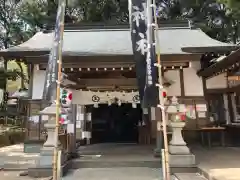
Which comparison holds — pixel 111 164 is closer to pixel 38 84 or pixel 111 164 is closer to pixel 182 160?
pixel 182 160

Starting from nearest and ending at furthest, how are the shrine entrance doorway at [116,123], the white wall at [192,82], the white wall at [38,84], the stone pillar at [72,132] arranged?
the stone pillar at [72,132] → the white wall at [38,84] → the white wall at [192,82] → the shrine entrance doorway at [116,123]

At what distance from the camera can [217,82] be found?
34.9 ft

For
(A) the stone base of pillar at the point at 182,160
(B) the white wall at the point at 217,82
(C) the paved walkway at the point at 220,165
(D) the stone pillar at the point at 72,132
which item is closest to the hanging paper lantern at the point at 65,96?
(D) the stone pillar at the point at 72,132

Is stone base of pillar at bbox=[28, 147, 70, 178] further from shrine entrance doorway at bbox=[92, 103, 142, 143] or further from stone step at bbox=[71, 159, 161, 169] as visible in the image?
shrine entrance doorway at bbox=[92, 103, 142, 143]

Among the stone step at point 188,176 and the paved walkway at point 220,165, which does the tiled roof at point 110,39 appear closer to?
the paved walkway at point 220,165

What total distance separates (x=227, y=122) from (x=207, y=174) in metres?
5.58

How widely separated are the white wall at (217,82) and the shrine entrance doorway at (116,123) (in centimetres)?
365

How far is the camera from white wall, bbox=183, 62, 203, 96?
1045cm

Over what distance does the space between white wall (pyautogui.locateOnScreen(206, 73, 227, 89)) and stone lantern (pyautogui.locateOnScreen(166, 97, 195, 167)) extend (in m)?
3.81

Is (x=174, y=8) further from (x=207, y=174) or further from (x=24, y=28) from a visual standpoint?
(x=207, y=174)

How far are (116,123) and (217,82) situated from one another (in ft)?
17.2

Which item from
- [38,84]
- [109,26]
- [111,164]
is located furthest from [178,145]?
A: [109,26]

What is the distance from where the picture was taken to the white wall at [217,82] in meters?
10.6

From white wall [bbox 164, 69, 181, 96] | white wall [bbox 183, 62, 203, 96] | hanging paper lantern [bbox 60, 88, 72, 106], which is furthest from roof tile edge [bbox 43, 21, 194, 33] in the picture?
hanging paper lantern [bbox 60, 88, 72, 106]
